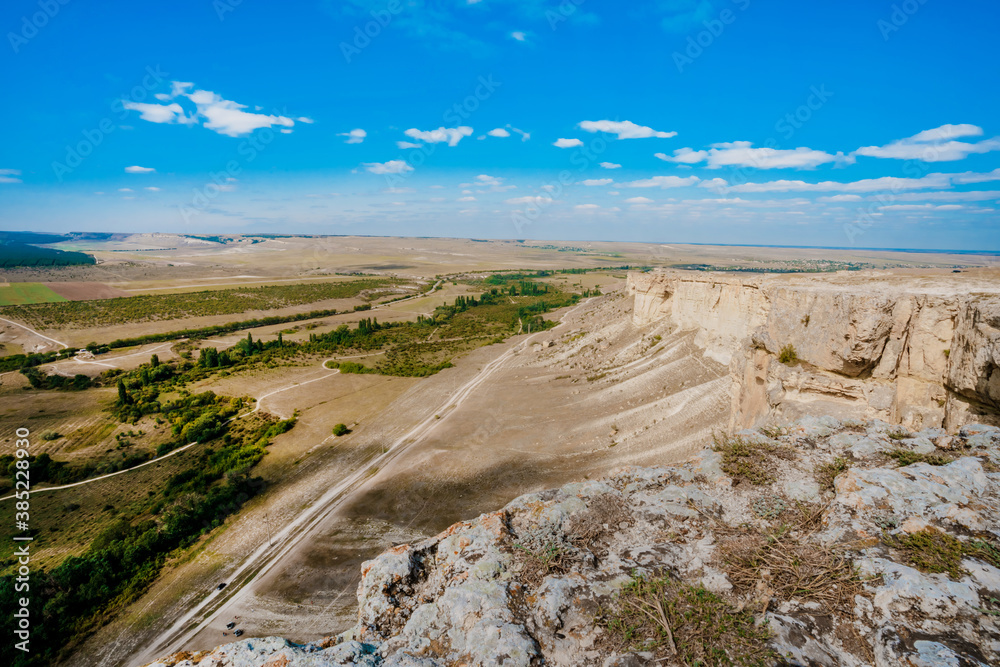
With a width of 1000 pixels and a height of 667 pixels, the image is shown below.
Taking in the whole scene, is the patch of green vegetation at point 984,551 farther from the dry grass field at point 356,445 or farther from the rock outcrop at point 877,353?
the dry grass field at point 356,445

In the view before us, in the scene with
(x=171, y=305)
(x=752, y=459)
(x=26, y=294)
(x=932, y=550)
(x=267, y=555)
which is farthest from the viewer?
(x=26, y=294)

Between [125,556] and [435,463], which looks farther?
[435,463]

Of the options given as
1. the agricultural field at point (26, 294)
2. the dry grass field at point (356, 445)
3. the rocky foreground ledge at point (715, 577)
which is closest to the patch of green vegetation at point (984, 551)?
the rocky foreground ledge at point (715, 577)

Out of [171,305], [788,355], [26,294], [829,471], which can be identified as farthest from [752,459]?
[26,294]

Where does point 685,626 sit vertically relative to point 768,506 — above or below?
below

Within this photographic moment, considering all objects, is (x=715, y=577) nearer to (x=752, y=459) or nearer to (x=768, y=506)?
(x=768, y=506)

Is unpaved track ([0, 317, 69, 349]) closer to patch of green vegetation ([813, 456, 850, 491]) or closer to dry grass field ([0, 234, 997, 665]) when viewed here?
dry grass field ([0, 234, 997, 665])
